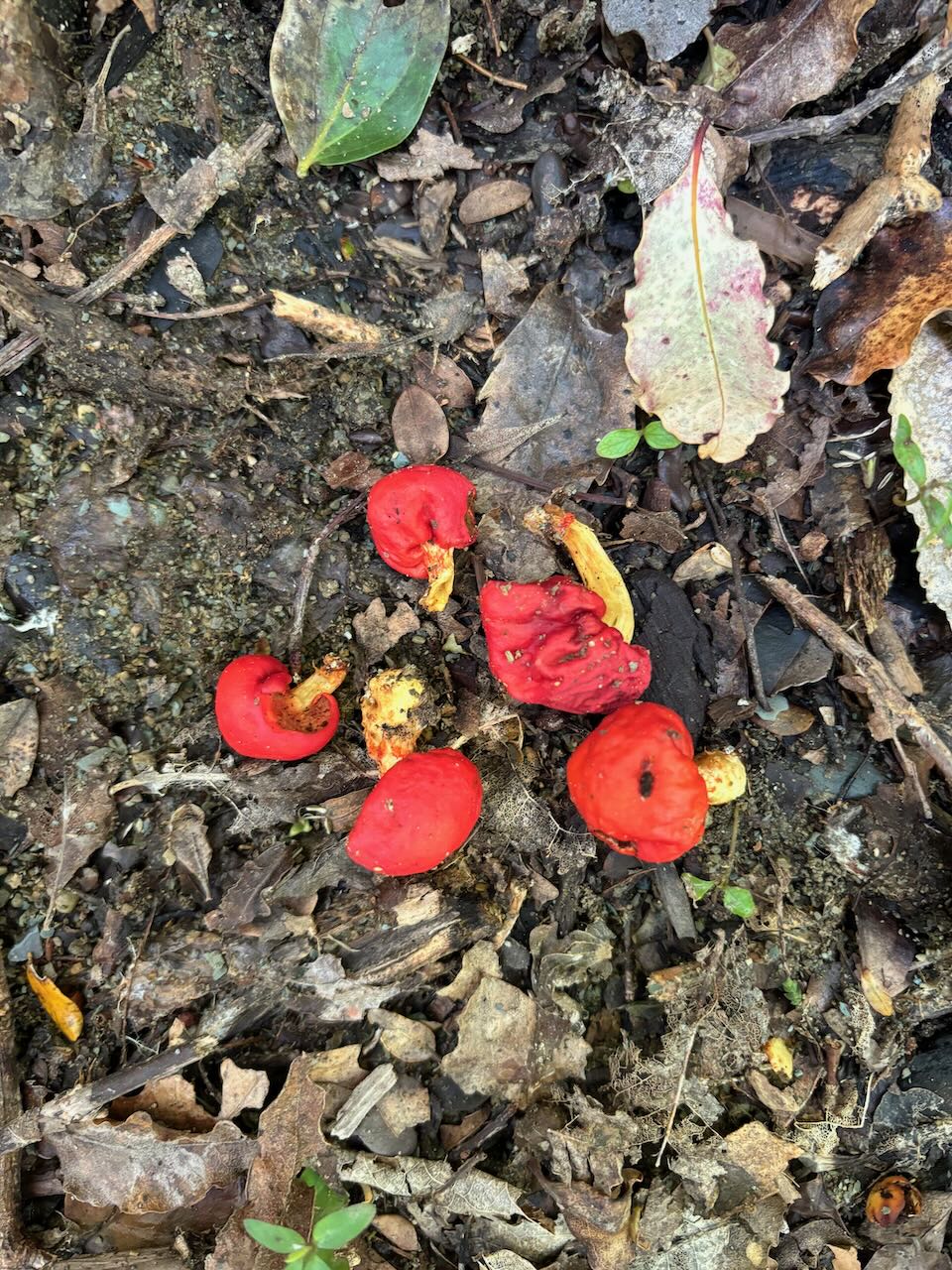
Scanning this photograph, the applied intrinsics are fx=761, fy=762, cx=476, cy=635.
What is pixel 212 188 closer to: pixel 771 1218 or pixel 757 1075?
pixel 757 1075

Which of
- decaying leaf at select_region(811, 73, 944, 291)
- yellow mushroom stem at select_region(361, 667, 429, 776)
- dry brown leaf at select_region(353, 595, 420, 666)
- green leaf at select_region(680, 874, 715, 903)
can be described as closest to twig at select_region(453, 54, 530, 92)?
decaying leaf at select_region(811, 73, 944, 291)

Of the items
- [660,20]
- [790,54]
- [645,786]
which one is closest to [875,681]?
[645,786]

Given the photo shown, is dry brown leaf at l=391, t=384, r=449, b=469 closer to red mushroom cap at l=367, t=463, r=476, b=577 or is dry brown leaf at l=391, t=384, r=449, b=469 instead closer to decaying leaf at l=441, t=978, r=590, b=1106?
red mushroom cap at l=367, t=463, r=476, b=577

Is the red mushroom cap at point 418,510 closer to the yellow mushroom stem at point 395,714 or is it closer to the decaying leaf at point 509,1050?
the yellow mushroom stem at point 395,714

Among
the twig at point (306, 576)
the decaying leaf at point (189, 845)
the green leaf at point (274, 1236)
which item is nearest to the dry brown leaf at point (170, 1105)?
the green leaf at point (274, 1236)

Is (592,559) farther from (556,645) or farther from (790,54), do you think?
(790,54)

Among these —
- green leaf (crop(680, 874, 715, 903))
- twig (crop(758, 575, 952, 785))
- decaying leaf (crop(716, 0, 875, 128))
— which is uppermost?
decaying leaf (crop(716, 0, 875, 128))
